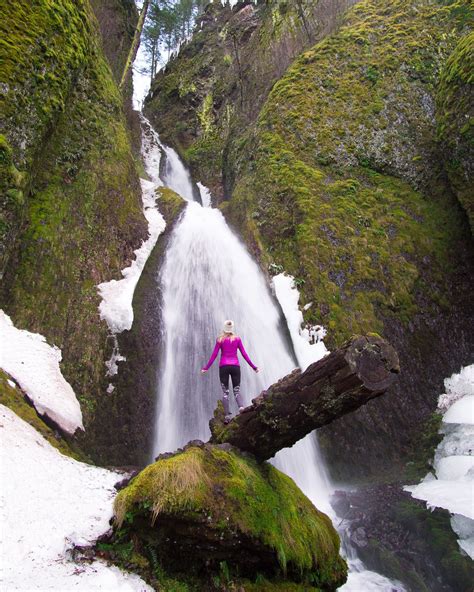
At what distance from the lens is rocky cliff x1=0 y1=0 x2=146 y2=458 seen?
7.43 metres

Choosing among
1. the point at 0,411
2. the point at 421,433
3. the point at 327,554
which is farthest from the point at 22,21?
the point at 421,433

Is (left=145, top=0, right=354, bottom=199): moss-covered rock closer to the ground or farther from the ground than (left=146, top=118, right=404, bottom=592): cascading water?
farther from the ground

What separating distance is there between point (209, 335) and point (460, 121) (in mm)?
9297

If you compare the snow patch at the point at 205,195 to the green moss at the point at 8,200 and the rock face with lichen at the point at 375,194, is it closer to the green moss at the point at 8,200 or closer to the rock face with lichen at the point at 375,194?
the rock face with lichen at the point at 375,194

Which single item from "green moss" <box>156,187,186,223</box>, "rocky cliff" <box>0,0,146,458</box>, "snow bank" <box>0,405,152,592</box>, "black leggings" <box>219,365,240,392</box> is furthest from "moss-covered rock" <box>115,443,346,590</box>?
"green moss" <box>156,187,186,223</box>

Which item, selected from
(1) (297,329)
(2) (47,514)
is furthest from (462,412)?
(2) (47,514)

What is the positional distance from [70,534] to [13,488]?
797mm

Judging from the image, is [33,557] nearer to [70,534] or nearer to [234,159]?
[70,534]

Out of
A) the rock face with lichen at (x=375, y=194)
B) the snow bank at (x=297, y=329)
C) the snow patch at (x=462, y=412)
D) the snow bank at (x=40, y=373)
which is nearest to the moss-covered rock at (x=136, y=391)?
the snow bank at (x=40, y=373)

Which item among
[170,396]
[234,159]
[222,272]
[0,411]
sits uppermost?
[234,159]

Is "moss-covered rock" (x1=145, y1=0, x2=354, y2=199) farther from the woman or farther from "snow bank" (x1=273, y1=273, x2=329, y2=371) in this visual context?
the woman

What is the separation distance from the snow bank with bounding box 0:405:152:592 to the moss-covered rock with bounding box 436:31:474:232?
1080cm

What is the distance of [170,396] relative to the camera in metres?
8.56

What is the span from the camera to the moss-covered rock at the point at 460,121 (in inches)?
444
